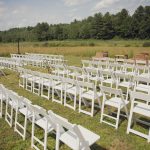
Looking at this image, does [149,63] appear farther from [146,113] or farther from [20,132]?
[20,132]

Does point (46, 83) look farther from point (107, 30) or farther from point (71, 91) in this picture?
point (107, 30)

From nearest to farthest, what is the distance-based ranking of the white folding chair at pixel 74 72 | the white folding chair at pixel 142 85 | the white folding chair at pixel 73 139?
the white folding chair at pixel 73 139, the white folding chair at pixel 142 85, the white folding chair at pixel 74 72

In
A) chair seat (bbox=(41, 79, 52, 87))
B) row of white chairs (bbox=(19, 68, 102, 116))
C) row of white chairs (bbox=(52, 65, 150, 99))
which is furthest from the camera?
chair seat (bbox=(41, 79, 52, 87))

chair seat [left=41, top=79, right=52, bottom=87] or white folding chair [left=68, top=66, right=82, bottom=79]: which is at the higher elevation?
white folding chair [left=68, top=66, right=82, bottom=79]

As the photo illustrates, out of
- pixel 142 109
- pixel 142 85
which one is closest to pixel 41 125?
pixel 142 109

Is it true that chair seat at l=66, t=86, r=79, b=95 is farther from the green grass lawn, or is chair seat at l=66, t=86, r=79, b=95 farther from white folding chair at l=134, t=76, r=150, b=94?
white folding chair at l=134, t=76, r=150, b=94

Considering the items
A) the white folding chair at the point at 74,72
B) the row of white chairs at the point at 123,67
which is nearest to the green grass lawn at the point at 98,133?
the white folding chair at the point at 74,72

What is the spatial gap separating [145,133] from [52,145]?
2.39 meters

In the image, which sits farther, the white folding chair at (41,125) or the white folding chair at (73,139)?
the white folding chair at (41,125)

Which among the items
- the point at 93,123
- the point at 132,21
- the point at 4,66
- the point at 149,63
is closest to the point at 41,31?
the point at 132,21

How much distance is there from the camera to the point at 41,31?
3236 inches

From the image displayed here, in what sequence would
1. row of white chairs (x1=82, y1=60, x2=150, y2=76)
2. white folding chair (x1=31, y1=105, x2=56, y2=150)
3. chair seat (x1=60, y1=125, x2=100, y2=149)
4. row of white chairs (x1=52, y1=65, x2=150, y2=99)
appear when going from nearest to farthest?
chair seat (x1=60, y1=125, x2=100, y2=149) → white folding chair (x1=31, y1=105, x2=56, y2=150) → row of white chairs (x1=52, y1=65, x2=150, y2=99) → row of white chairs (x1=82, y1=60, x2=150, y2=76)

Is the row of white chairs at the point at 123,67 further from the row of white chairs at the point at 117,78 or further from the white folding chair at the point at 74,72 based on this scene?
the white folding chair at the point at 74,72

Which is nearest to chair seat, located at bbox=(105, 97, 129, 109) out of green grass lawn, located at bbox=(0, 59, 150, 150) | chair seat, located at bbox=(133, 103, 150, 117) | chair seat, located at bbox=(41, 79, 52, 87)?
chair seat, located at bbox=(133, 103, 150, 117)
